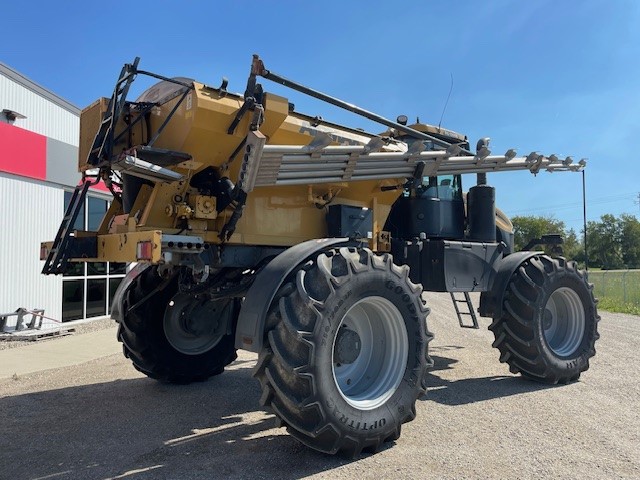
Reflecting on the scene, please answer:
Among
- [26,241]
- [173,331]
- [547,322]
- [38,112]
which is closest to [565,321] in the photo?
[547,322]

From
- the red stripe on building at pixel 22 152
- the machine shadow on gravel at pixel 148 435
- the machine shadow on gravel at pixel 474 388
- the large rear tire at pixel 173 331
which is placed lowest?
the machine shadow on gravel at pixel 148 435

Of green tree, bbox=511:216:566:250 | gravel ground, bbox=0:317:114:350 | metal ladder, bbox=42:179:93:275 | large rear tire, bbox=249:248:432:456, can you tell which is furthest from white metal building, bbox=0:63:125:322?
green tree, bbox=511:216:566:250

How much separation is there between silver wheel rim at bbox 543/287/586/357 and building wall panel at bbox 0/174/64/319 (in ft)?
34.0

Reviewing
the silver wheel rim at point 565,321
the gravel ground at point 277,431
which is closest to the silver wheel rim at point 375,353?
the gravel ground at point 277,431

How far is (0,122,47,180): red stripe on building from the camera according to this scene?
10805 mm

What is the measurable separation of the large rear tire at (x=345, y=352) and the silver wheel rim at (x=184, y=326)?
8.49 ft

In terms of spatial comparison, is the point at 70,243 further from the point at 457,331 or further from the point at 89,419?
the point at 457,331

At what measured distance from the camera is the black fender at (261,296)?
3.96m

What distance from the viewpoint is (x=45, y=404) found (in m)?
5.85

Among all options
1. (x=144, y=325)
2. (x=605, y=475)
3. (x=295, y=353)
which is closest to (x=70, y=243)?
(x=144, y=325)

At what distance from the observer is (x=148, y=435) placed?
4711 mm

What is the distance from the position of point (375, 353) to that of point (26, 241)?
973cm

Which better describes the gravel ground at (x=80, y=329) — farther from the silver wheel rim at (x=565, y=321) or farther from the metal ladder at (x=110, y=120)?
the silver wheel rim at (x=565, y=321)

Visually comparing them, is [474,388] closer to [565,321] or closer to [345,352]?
[565,321]
